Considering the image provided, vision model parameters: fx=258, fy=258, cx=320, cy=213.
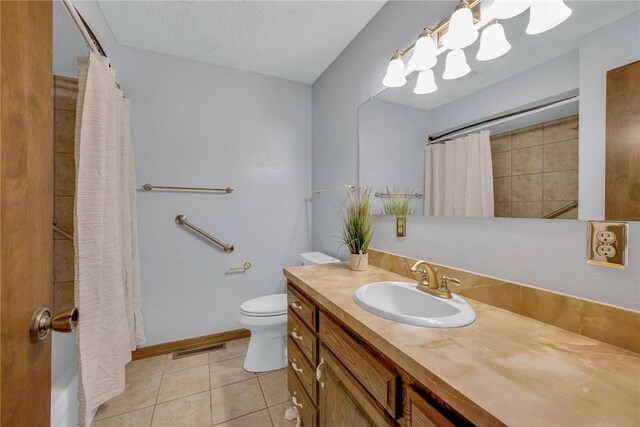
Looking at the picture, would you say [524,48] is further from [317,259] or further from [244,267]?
[244,267]

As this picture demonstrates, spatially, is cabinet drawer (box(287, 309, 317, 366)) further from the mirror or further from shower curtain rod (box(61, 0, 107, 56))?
shower curtain rod (box(61, 0, 107, 56))

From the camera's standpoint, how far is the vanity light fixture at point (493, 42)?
0.93 m

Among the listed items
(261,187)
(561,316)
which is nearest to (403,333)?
(561,316)

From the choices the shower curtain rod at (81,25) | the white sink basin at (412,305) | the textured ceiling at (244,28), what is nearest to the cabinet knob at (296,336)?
the white sink basin at (412,305)

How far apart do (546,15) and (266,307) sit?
1942 millimetres

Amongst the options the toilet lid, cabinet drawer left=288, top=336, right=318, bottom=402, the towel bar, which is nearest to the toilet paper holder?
the towel bar

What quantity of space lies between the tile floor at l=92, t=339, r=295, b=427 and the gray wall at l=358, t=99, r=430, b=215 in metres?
1.30

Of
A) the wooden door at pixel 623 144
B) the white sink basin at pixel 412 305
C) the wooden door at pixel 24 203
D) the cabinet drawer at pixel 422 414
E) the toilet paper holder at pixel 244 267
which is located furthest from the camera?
the toilet paper holder at pixel 244 267

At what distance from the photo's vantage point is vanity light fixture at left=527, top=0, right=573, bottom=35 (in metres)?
0.78

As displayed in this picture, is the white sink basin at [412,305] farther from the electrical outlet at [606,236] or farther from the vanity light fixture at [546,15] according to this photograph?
the vanity light fixture at [546,15]

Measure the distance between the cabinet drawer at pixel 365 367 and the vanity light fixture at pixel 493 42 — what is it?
113 cm

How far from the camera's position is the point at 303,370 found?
1208mm

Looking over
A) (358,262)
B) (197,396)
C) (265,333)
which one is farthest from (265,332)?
(358,262)

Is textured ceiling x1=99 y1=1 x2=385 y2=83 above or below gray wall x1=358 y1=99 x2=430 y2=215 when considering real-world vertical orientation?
above
